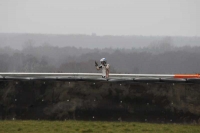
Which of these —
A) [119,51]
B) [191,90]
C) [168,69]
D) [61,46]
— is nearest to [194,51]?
[168,69]

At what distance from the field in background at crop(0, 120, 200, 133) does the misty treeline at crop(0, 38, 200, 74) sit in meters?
58.3

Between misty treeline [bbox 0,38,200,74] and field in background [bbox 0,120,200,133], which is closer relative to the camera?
field in background [bbox 0,120,200,133]

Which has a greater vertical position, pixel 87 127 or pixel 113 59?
pixel 113 59

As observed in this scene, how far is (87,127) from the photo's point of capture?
43.5 feet

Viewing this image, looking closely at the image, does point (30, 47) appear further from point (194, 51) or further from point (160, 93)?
point (160, 93)

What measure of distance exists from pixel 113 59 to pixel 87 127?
68381 millimetres

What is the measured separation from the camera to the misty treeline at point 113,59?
251ft

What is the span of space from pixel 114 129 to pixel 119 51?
73444mm

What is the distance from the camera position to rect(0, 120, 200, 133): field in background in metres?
12.7

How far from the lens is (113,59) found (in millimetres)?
81438

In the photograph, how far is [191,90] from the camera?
14945mm

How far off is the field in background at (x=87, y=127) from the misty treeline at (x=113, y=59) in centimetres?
5833

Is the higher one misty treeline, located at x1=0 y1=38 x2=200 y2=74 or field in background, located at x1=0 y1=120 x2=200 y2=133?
misty treeline, located at x1=0 y1=38 x2=200 y2=74

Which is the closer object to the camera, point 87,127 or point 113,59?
point 87,127
